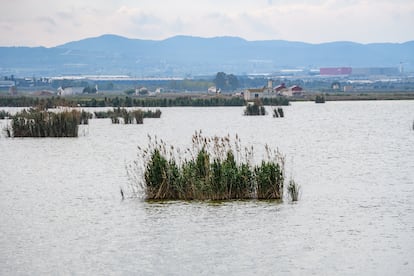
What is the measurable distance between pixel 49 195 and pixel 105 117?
52.8m

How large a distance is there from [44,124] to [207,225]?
2859 centimetres

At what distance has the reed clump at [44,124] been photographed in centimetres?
4934

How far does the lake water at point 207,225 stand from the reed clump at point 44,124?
923 centimetres

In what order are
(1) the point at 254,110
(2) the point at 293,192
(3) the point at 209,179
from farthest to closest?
(1) the point at 254,110, (2) the point at 293,192, (3) the point at 209,179

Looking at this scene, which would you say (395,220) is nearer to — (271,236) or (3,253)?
(271,236)

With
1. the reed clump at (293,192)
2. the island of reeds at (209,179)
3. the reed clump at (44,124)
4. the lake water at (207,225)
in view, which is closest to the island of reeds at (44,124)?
the reed clump at (44,124)

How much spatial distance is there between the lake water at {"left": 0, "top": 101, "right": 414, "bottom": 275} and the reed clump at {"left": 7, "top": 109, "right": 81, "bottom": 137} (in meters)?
9.23

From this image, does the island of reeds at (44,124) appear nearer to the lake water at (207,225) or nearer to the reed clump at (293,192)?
the lake water at (207,225)

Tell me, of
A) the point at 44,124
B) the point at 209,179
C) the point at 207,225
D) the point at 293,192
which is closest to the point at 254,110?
the point at 44,124

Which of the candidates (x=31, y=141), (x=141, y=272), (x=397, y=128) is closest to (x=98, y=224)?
(x=141, y=272)

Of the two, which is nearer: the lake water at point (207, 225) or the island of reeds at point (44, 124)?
the lake water at point (207, 225)

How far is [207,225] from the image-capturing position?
22.2 metres

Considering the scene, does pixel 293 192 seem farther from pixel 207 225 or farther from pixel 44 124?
pixel 44 124

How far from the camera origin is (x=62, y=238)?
68.8 ft
